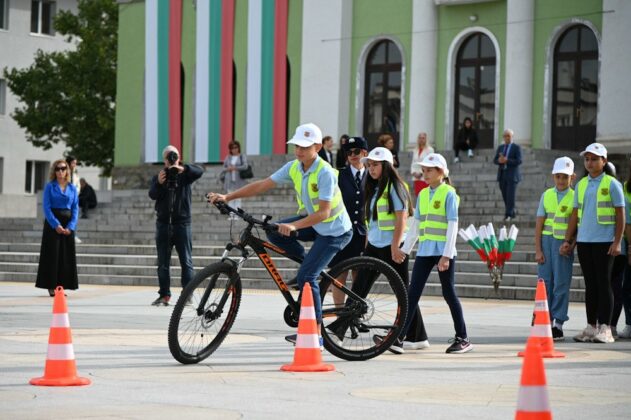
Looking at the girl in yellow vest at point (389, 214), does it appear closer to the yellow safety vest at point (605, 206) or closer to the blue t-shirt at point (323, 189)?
the blue t-shirt at point (323, 189)

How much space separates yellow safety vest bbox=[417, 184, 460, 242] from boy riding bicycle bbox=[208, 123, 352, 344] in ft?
3.84

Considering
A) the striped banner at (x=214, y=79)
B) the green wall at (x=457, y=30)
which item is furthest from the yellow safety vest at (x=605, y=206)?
the striped banner at (x=214, y=79)

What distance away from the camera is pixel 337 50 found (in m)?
37.6

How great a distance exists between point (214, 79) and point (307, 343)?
30328mm

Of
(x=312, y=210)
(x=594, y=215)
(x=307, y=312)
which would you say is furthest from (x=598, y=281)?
(x=307, y=312)

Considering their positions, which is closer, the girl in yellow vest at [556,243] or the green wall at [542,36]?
the girl in yellow vest at [556,243]

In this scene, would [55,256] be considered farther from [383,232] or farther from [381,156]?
[381,156]

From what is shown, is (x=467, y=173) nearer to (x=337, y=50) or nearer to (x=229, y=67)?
(x=337, y=50)

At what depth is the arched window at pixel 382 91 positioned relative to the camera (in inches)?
1476

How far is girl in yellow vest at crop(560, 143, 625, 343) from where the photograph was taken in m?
13.1

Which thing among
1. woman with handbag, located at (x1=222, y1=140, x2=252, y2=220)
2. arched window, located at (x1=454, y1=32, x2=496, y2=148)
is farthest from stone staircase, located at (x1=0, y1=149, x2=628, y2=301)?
arched window, located at (x1=454, y1=32, x2=496, y2=148)

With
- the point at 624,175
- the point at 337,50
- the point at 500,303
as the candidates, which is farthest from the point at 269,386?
the point at 337,50

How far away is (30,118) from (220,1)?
574 inches

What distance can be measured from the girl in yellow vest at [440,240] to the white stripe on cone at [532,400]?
5.89 m
